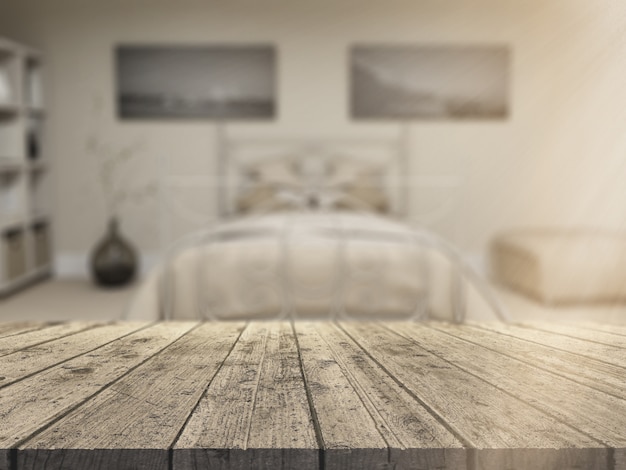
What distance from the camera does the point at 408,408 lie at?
0.72 m

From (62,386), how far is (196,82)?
472cm

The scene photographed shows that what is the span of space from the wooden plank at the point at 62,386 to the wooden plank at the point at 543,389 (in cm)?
41

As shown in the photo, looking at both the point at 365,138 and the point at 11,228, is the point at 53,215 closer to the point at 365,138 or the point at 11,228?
the point at 11,228

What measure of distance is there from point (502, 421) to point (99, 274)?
4.51 m

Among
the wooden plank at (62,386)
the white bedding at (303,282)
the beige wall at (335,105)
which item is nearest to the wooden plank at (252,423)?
the wooden plank at (62,386)

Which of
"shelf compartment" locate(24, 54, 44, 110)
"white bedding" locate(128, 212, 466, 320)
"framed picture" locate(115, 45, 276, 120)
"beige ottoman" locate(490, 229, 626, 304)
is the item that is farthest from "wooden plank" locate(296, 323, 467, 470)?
"shelf compartment" locate(24, 54, 44, 110)

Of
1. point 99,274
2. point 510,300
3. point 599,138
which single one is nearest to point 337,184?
point 510,300

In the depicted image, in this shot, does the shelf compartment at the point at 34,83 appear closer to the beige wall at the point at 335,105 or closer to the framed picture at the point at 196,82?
the beige wall at the point at 335,105

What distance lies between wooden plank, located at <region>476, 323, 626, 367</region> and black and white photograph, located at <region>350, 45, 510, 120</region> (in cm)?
430

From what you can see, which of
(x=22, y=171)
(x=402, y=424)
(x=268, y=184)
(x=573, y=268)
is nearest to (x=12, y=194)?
(x=22, y=171)

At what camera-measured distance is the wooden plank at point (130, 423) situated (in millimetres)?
609

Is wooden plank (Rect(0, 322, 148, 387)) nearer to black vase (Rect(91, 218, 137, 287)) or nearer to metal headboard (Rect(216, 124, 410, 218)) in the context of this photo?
black vase (Rect(91, 218, 137, 287))

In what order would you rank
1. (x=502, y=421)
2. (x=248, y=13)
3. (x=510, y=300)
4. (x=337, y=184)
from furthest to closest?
(x=248, y=13)
(x=337, y=184)
(x=510, y=300)
(x=502, y=421)

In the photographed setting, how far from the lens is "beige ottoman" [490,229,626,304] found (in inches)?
166
